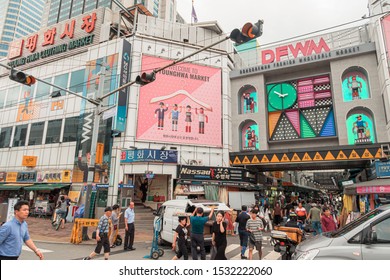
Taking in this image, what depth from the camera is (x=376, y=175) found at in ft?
53.9

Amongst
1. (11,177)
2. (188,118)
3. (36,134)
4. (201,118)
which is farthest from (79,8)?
(201,118)

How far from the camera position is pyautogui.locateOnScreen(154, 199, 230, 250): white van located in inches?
391

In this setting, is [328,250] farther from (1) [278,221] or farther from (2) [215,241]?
(1) [278,221]

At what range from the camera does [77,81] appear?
83.0 feet

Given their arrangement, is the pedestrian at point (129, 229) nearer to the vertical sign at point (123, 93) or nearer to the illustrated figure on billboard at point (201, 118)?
the vertical sign at point (123, 93)

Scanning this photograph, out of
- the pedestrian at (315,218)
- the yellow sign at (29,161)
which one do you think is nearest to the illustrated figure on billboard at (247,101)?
the pedestrian at (315,218)

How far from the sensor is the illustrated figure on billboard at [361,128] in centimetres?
1977

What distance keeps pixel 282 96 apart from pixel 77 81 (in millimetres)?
20693

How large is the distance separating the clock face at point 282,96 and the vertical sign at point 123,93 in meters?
13.8

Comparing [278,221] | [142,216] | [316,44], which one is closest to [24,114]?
[142,216]

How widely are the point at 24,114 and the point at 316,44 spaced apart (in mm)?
32305

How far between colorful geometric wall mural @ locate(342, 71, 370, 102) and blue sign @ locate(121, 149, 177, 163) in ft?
51.3

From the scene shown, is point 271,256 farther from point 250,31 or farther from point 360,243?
point 250,31

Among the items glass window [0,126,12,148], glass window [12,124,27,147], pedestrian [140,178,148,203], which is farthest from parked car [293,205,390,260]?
glass window [0,126,12,148]
